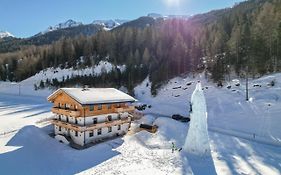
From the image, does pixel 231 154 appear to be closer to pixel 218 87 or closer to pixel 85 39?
pixel 218 87

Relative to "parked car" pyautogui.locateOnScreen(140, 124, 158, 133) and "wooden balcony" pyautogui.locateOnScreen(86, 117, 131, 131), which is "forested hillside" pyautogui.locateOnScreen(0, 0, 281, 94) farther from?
"wooden balcony" pyautogui.locateOnScreen(86, 117, 131, 131)

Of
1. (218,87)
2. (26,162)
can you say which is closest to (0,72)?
(218,87)

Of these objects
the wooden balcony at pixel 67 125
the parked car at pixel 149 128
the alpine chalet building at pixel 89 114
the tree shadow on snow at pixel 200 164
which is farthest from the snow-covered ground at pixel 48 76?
the tree shadow on snow at pixel 200 164

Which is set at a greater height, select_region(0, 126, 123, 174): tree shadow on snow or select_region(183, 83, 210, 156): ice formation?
select_region(183, 83, 210, 156): ice formation

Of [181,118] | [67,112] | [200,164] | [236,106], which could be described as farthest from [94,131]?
[236,106]

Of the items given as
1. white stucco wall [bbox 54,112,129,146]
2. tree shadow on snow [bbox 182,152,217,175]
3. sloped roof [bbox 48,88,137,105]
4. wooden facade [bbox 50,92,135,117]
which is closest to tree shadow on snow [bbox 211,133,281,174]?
tree shadow on snow [bbox 182,152,217,175]

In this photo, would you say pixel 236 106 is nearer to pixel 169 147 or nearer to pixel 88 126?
pixel 169 147
